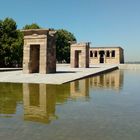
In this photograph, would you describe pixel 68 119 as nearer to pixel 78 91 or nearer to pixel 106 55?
pixel 78 91

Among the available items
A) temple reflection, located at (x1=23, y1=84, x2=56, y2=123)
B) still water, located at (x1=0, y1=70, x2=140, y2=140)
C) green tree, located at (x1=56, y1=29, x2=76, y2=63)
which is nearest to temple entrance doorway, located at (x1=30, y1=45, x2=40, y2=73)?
temple reflection, located at (x1=23, y1=84, x2=56, y2=123)

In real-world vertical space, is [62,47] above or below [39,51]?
above

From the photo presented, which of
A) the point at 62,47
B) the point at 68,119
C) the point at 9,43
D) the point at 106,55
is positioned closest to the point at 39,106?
the point at 68,119

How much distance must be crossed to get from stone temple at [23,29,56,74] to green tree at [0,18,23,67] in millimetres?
14819

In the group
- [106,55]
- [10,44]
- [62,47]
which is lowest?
[106,55]

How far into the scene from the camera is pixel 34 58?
22.0m

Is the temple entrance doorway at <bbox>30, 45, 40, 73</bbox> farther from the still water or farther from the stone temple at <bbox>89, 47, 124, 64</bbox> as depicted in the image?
the stone temple at <bbox>89, 47, 124, 64</bbox>

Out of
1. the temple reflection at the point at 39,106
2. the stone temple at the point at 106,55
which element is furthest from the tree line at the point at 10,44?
the stone temple at the point at 106,55

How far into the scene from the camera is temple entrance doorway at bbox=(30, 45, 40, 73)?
2156 cm

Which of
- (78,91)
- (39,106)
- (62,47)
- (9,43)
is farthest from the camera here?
(62,47)

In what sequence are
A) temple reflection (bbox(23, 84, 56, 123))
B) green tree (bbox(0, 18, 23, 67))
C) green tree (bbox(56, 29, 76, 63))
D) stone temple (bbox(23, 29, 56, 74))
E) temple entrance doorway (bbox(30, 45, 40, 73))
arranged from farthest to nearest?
green tree (bbox(56, 29, 76, 63)) < green tree (bbox(0, 18, 23, 67)) < temple entrance doorway (bbox(30, 45, 40, 73)) < stone temple (bbox(23, 29, 56, 74)) < temple reflection (bbox(23, 84, 56, 123))

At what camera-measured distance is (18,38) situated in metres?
38.6

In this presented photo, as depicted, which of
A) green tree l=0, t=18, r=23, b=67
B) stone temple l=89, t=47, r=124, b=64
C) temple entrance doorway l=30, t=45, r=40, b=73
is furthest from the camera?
stone temple l=89, t=47, r=124, b=64

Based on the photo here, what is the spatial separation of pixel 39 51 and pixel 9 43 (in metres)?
15.9
